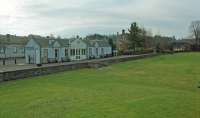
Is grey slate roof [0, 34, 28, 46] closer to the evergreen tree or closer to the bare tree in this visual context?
the evergreen tree

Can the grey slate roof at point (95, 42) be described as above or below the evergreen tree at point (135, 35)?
below

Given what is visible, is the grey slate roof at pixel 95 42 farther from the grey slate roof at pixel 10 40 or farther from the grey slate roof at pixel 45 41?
the grey slate roof at pixel 10 40

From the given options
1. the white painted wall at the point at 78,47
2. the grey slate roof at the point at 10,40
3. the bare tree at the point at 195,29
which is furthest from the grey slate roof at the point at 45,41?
the bare tree at the point at 195,29

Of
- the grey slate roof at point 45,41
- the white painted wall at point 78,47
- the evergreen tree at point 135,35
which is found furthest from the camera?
the evergreen tree at point 135,35

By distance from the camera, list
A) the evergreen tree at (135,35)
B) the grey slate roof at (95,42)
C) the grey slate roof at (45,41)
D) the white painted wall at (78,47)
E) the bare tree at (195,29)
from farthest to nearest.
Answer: the bare tree at (195,29), the evergreen tree at (135,35), the grey slate roof at (95,42), the white painted wall at (78,47), the grey slate roof at (45,41)

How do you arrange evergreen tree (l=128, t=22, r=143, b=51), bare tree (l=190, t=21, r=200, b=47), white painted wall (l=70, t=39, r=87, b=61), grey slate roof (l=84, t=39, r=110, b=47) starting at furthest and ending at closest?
bare tree (l=190, t=21, r=200, b=47)
evergreen tree (l=128, t=22, r=143, b=51)
grey slate roof (l=84, t=39, r=110, b=47)
white painted wall (l=70, t=39, r=87, b=61)

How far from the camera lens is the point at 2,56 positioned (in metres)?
48.2

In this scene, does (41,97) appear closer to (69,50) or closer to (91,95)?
(91,95)

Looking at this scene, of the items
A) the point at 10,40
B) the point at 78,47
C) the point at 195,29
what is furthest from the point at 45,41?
the point at 195,29

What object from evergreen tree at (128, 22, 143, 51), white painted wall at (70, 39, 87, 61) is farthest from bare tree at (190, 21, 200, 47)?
white painted wall at (70, 39, 87, 61)

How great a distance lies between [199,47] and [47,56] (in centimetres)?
5427

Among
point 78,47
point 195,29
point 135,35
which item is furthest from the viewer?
point 195,29

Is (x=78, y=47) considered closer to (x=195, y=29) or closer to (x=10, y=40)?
(x=10, y=40)

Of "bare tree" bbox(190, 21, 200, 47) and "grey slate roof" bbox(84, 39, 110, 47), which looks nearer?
"grey slate roof" bbox(84, 39, 110, 47)
